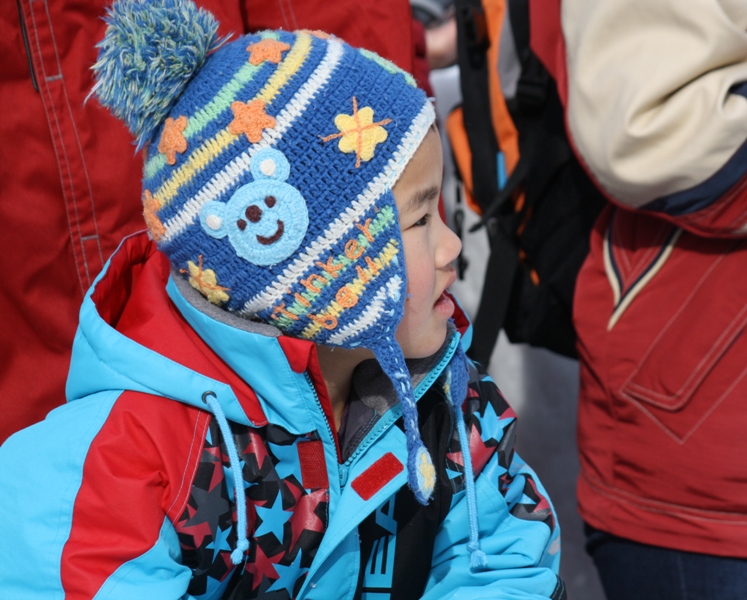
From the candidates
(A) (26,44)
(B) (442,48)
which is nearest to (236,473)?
(A) (26,44)

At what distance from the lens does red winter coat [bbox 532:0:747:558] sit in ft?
3.78

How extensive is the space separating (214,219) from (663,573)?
1.00 m

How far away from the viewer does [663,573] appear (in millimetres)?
1365

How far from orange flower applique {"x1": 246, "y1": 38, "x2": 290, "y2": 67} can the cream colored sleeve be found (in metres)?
0.52

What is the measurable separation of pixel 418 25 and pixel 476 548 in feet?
4.15

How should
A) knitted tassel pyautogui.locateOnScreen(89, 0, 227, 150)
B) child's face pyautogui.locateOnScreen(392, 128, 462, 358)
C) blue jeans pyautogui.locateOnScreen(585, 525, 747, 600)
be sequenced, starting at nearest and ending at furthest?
1. knitted tassel pyautogui.locateOnScreen(89, 0, 227, 150)
2. child's face pyautogui.locateOnScreen(392, 128, 462, 358)
3. blue jeans pyautogui.locateOnScreen(585, 525, 747, 600)

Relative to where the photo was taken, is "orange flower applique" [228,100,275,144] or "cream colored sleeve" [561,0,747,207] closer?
"orange flower applique" [228,100,275,144]

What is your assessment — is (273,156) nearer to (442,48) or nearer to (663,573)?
(663,573)

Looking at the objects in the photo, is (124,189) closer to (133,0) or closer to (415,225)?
(133,0)

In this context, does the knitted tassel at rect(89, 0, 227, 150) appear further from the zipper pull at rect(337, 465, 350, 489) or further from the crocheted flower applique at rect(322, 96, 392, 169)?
the zipper pull at rect(337, 465, 350, 489)

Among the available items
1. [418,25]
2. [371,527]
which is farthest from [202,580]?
[418,25]

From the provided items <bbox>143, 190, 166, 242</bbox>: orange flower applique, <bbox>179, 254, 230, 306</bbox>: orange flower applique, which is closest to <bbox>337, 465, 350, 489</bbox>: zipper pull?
<bbox>179, 254, 230, 306</bbox>: orange flower applique

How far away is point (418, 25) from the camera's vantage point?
189cm

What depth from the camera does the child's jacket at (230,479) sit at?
958 millimetres
